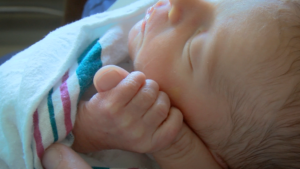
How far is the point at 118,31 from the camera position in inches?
36.8

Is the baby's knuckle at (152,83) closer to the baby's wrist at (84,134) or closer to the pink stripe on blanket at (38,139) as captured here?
the baby's wrist at (84,134)

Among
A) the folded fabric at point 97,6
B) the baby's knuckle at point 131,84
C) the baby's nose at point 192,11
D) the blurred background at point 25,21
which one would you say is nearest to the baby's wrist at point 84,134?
the baby's knuckle at point 131,84

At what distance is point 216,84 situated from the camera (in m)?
0.67

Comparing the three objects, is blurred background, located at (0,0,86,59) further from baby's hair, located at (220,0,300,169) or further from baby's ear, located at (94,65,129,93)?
baby's hair, located at (220,0,300,169)

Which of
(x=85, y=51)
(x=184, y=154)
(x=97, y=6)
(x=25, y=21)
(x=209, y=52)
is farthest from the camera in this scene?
(x=25, y=21)

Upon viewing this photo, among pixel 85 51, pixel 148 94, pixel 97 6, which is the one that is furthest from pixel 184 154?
pixel 97 6

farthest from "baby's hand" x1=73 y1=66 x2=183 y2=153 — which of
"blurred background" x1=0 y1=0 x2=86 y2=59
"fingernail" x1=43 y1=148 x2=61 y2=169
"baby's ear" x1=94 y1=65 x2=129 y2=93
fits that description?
"blurred background" x1=0 y1=0 x2=86 y2=59

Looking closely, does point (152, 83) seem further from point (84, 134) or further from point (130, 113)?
point (84, 134)

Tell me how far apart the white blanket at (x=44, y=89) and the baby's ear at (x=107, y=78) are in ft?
0.32

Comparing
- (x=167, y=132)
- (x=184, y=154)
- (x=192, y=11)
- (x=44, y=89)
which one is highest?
(x=192, y=11)

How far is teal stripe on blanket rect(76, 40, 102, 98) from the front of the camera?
75cm

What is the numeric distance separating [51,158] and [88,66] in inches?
11.0

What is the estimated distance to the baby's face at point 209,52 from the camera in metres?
0.62

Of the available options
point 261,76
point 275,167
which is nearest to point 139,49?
point 261,76
